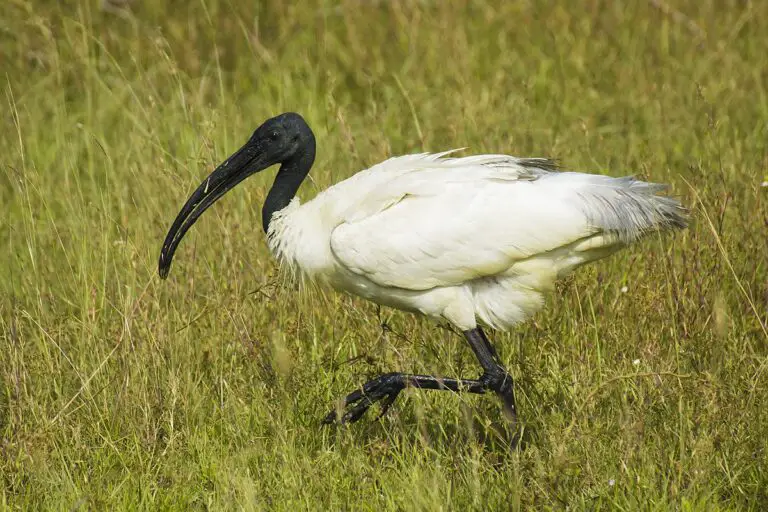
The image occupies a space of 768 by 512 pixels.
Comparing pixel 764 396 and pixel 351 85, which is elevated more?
pixel 351 85

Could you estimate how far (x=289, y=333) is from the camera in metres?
4.64

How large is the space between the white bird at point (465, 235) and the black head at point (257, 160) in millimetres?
A: 311

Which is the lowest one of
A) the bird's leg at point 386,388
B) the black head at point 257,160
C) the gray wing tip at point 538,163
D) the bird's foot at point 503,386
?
the bird's foot at point 503,386

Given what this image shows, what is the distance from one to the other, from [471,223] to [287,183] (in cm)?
88

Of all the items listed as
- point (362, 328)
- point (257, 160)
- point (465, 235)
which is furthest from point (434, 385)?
point (257, 160)

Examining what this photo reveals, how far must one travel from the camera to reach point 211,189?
177 inches

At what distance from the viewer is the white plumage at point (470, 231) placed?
13.1 ft

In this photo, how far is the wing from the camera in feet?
13.1

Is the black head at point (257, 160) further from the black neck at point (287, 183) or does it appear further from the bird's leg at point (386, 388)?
the bird's leg at point (386, 388)

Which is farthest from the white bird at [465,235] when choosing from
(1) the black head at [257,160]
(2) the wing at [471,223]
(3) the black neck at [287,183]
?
(1) the black head at [257,160]

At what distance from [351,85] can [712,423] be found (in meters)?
4.49

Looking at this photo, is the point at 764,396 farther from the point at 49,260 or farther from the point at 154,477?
the point at 49,260

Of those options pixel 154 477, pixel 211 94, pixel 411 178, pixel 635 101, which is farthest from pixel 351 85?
pixel 154 477

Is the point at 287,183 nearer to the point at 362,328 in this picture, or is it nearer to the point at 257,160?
the point at 257,160
